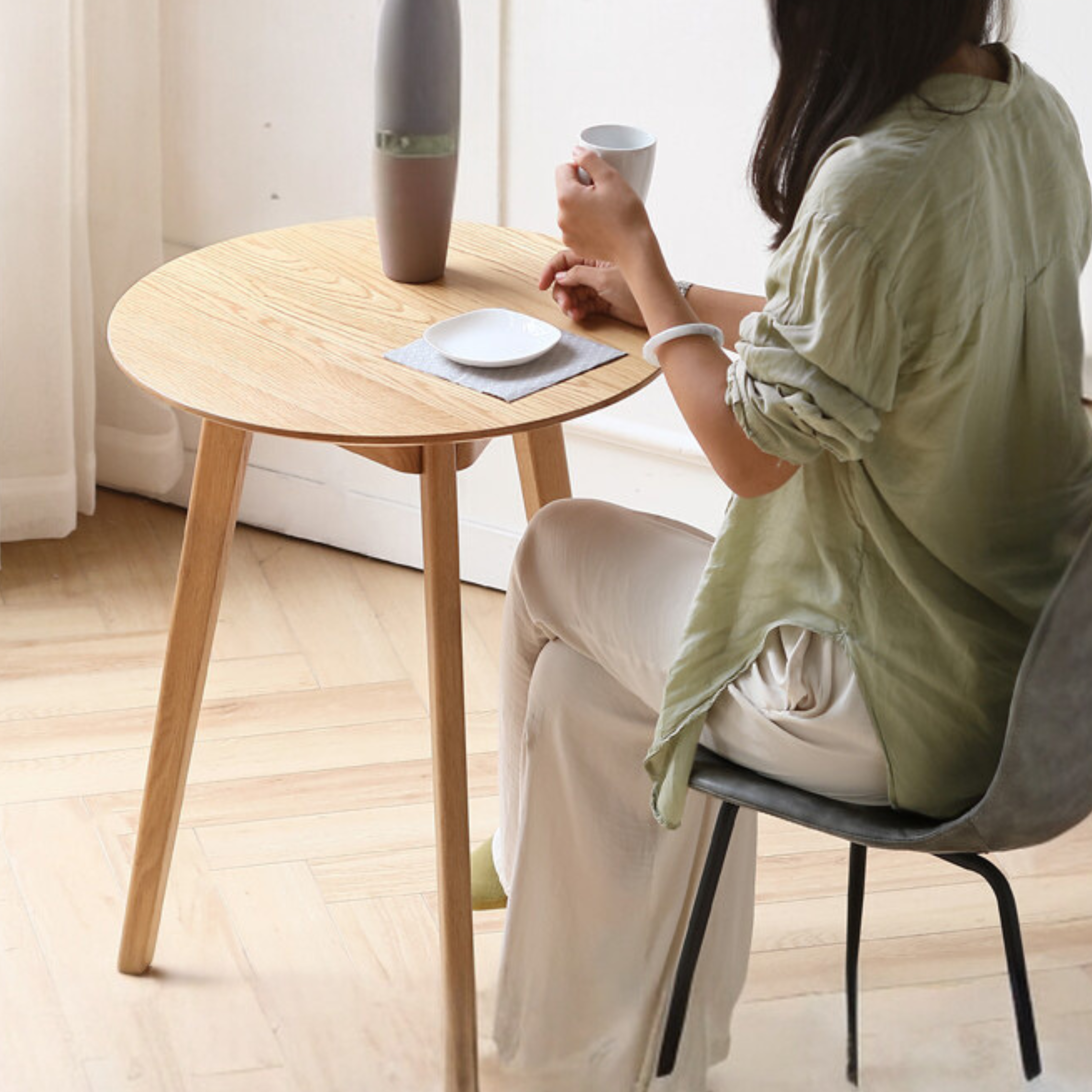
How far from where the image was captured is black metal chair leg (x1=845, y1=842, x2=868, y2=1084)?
156cm

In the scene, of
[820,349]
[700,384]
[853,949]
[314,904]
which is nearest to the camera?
[820,349]

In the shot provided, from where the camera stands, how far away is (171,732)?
1633mm

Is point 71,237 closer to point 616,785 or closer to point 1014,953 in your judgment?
point 616,785

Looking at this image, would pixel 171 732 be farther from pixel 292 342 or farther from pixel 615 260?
pixel 615 260

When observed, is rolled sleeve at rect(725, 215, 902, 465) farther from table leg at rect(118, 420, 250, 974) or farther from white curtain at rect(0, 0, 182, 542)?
white curtain at rect(0, 0, 182, 542)

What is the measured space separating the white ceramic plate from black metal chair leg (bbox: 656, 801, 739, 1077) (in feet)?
1.38

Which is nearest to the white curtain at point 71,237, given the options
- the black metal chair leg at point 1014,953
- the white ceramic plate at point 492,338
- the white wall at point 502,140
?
the white wall at point 502,140

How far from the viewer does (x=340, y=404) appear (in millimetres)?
1354

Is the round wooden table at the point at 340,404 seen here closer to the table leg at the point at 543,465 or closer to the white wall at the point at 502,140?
the table leg at the point at 543,465

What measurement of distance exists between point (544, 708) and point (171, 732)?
0.41 metres

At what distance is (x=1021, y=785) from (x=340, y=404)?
60cm

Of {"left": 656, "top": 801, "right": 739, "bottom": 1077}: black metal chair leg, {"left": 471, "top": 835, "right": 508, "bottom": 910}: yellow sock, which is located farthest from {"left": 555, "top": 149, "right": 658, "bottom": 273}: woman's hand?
{"left": 471, "top": 835, "right": 508, "bottom": 910}: yellow sock

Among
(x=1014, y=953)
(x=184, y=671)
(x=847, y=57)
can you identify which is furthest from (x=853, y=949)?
Answer: (x=847, y=57)

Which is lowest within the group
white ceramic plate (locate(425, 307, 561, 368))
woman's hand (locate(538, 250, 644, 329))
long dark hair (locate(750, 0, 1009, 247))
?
white ceramic plate (locate(425, 307, 561, 368))
